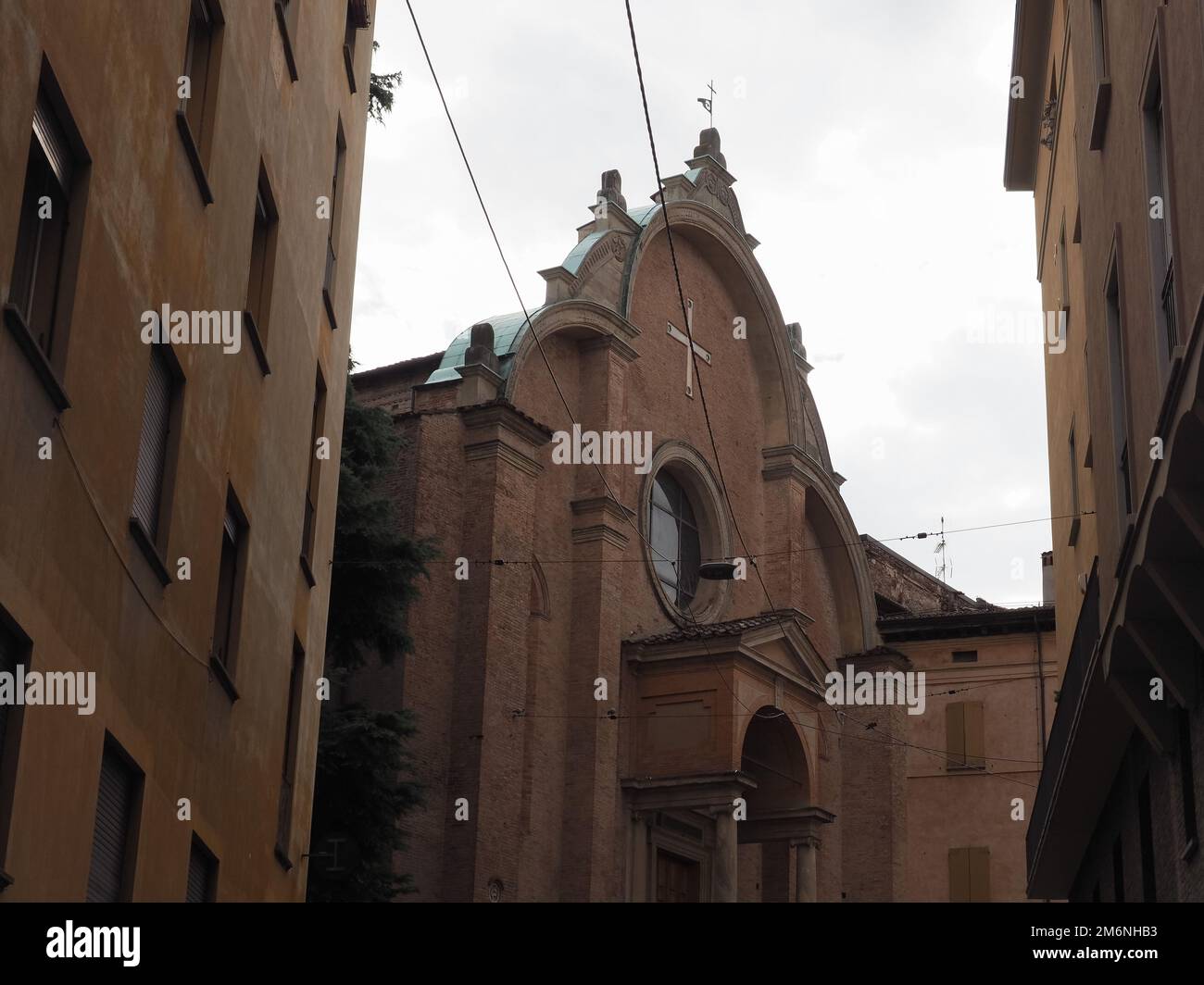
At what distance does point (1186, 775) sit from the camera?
12.2 m

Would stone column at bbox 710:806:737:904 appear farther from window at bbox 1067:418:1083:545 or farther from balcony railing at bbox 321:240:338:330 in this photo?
balcony railing at bbox 321:240:338:330

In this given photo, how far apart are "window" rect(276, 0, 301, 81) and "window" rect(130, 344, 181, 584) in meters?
3.93

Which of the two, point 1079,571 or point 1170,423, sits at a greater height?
point 1079,571

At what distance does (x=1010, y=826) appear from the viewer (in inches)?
1296

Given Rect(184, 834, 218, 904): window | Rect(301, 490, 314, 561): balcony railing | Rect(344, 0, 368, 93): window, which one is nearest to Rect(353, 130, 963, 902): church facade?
Rect(344, 0, 368, 93): window

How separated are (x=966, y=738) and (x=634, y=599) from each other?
879cm

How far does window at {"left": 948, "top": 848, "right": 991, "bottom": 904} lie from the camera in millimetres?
32656

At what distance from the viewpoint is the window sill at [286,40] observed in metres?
14.3

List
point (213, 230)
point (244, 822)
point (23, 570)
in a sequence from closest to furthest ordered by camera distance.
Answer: point (23, 570)
point (213, 230)
point (244, 822)

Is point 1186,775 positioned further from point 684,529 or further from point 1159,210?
point 684,529

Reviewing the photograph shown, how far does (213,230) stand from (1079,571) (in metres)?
9.57

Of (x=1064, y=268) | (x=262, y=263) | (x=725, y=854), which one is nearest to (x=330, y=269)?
(x=262, y=263)
